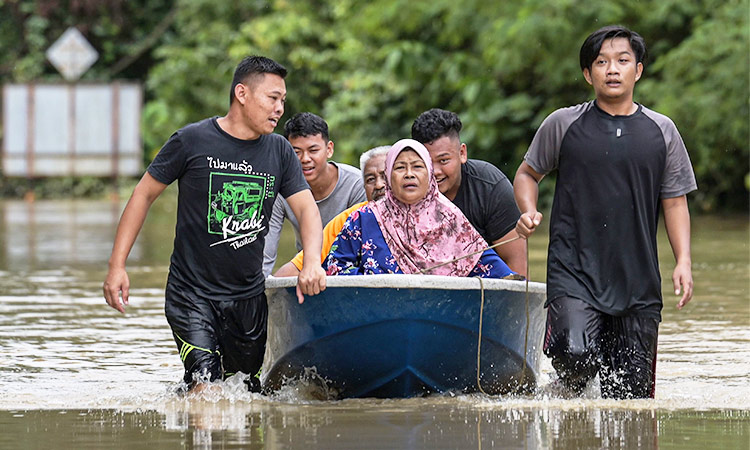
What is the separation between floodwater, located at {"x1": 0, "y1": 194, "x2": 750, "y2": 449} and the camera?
5.74m

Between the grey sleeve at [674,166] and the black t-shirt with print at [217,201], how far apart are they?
6.16 ft

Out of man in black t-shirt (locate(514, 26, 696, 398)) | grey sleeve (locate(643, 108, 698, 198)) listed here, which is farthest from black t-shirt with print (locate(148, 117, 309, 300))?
grey sleeve (locate(643, 108, 698, 198))

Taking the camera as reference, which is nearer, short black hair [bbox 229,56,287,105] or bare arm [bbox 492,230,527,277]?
short black hair [bbox 229,56,287,105]

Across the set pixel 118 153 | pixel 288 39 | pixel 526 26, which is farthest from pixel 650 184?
pixel 118 153

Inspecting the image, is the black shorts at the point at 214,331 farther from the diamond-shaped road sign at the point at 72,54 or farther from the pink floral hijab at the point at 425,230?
the diamond-shaped road sign at the point at 72,54

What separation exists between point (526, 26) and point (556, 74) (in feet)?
3.98

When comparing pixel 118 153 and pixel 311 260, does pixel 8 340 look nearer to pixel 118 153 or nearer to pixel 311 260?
pixel 311 260

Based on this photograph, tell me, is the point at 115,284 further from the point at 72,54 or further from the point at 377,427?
the point at 72,54

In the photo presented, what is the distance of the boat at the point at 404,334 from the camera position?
648cm

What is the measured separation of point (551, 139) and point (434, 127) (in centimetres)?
99

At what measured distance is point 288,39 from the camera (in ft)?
102

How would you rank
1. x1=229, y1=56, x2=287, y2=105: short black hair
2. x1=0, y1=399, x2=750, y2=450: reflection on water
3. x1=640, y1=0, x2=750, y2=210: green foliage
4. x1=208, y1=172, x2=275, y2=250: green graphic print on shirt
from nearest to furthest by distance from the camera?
x1=0, y1=399, x2=750, y2=450: reflection on water, x1=208, y1=172, x2=275, y2=250: green graphic print on shirt, x1=229, y1=56, x2=287, y2=105: short black hair, x1=640, y1=0, x2=750, y2=210: green foliage

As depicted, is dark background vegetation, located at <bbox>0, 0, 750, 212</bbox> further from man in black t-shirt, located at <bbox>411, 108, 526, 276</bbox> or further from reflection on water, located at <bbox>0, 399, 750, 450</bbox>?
reflection on water, located at <bbox>0, 399, 750, 450</bbox>

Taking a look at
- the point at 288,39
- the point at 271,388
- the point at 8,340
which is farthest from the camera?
the point at 288,39
